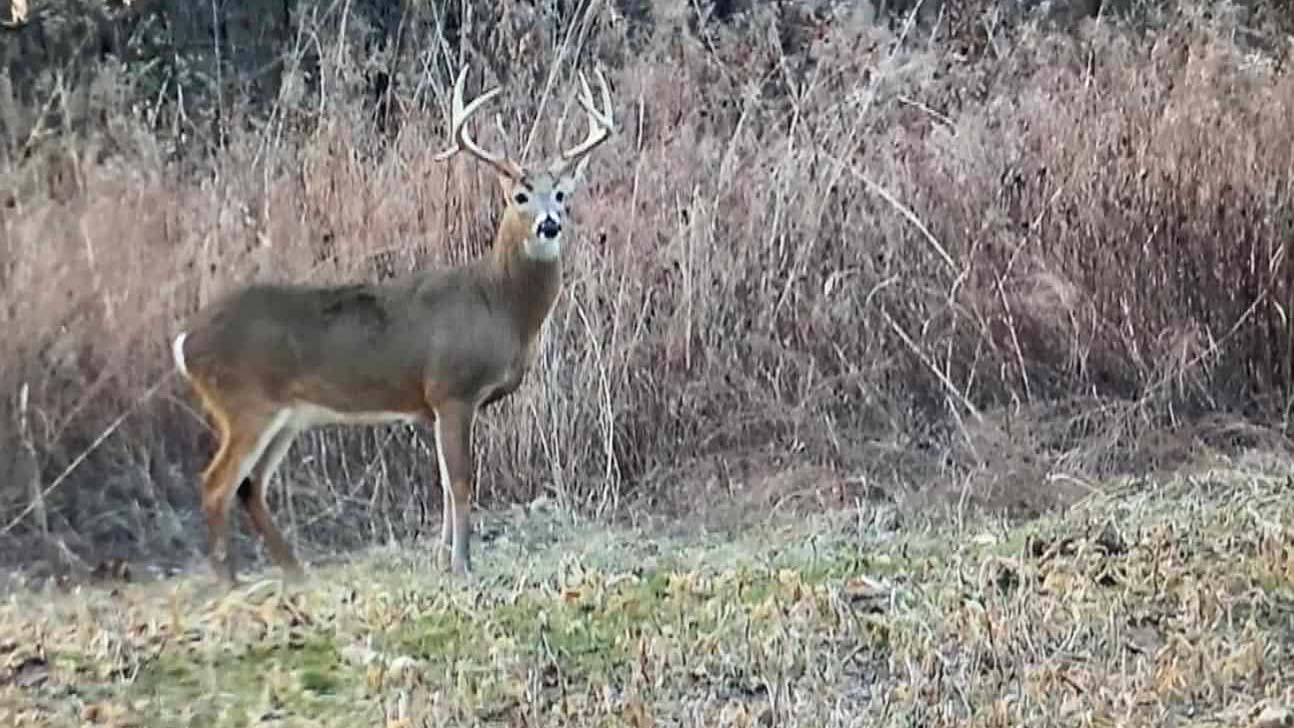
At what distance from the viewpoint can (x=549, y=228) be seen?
23.8 ft

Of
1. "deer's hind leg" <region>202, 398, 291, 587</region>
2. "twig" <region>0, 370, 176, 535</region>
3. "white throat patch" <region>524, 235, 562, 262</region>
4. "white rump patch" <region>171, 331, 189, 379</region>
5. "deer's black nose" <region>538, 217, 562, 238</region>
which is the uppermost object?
"deer's black nose" <region>538, 217, 562, 238</region>

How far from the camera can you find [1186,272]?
8.62 meters

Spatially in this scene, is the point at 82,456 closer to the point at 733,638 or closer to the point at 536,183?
the point at 536,183

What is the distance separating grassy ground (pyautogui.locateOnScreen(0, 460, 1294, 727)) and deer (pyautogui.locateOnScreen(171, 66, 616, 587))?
0.35 m

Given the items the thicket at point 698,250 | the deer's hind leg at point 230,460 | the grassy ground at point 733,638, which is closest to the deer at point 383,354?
the deer's hind leg at point 230,460

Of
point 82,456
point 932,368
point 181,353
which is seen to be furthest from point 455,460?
point 932,368

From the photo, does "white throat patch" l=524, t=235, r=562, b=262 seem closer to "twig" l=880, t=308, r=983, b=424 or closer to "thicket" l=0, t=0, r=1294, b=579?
"thicket" l=0, t=0, r=1294, b=579

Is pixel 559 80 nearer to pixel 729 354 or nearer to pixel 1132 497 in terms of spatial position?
pixel 729 354

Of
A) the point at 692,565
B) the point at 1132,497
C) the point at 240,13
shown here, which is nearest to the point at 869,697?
the point at 692,565

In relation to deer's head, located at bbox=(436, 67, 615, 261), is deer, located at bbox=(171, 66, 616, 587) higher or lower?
lower

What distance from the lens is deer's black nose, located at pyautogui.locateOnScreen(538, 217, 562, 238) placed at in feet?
23.8

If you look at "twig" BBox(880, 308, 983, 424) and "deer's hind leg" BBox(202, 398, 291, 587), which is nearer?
"deer's hind leg" BBox(202, 398, 291, 587)

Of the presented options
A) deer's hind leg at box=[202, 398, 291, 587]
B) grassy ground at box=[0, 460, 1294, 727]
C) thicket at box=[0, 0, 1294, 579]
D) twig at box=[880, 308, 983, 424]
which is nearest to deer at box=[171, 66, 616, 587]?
deer's hind leg at box=[202, 398, 291, 587]

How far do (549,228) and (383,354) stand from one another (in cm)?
65
